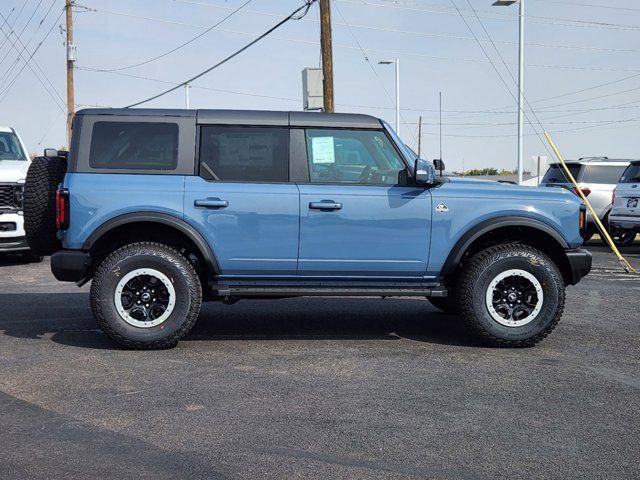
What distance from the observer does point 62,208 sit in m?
6.14

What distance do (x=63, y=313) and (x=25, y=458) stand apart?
14.4ft

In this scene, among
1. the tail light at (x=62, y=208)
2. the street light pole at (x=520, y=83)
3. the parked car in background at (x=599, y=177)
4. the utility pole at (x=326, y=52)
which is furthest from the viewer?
the street light pole at (x=520, y=83)

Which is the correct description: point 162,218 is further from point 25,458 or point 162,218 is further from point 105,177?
point 25,458

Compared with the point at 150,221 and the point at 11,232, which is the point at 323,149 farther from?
the point at 11,232

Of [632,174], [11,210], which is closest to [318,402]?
[11,210]

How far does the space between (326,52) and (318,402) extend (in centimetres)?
1559

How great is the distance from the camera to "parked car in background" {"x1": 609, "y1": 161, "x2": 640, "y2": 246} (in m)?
15.4

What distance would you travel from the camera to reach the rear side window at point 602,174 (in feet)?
56.7

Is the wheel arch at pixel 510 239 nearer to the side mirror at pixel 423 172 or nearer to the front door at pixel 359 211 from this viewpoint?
the front door at pixel 359 211

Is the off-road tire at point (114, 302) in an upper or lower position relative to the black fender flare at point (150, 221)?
lower

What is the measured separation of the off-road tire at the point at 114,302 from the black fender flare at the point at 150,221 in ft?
0.65

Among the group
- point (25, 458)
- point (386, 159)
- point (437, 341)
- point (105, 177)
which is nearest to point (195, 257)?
point (105, 177)

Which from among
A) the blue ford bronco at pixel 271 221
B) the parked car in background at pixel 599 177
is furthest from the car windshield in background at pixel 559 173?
the blue ford bronco at pixel 271 221

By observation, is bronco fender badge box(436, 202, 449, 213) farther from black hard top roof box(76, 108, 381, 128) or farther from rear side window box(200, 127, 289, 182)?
rear side window box(200, 127, 289, 182)
